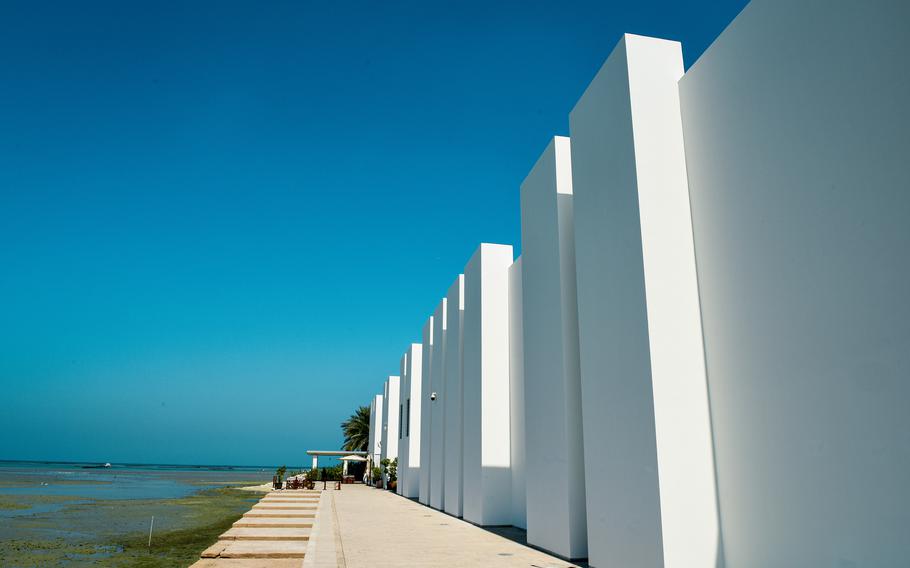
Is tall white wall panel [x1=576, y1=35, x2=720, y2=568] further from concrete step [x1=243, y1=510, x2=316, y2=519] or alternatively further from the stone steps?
concrete step [x1=243, y1=510, x2=316, y2=519]

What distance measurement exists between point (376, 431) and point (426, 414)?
1877cm

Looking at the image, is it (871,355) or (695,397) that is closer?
(871,355)

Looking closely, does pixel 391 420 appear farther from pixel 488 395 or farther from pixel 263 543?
pixel 263 543

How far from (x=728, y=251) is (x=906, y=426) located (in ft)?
7.56

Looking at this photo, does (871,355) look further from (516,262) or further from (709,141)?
(516,262)

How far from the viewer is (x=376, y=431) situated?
38875mm

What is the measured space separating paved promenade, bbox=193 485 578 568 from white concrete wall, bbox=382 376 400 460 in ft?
53.0

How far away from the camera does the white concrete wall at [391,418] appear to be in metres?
31.1

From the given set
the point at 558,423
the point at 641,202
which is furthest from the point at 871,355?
the point at 558,423

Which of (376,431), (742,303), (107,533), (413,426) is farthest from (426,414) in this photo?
(376,431)

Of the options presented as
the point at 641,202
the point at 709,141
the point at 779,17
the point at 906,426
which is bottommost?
the point at 906,426

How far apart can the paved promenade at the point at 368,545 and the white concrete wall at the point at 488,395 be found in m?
0.68

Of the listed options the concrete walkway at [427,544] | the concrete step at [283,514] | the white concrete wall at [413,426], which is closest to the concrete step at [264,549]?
the concrete walkway at [427,544]

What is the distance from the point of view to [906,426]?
13.2 ft
